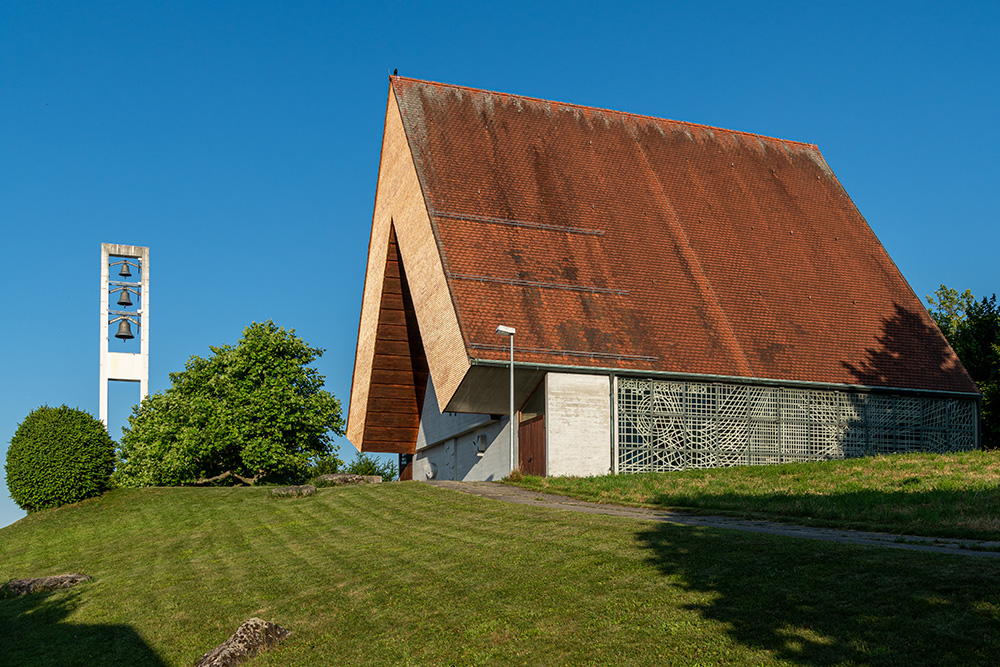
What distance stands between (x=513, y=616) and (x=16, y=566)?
575 inches

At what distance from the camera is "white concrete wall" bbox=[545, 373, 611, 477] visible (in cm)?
2677

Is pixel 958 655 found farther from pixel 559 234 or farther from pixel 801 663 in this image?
pixel 559 234

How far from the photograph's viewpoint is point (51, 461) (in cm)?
2761

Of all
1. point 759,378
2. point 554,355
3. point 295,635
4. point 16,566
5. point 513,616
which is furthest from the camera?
point 759,378

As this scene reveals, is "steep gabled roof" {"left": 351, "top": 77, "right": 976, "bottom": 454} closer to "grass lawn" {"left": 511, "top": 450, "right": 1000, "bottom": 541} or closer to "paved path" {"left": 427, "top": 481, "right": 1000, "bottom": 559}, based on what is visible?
"paved path" {"left": 427, "top": 481, "right": 1000, "bottom": 559}

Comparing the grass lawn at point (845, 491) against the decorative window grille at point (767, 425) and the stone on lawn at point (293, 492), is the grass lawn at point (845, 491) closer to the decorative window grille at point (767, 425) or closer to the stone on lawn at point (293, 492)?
the decorative window grille at point (767, 425)

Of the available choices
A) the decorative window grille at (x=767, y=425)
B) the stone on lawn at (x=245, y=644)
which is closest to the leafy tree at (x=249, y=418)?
the decorative window grille at (x=767, y=425)

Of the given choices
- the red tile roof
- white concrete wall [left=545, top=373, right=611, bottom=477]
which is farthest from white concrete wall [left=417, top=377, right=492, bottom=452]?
the red tile roof

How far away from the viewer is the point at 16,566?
2066 cm

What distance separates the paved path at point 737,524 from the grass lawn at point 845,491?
24.1 inches

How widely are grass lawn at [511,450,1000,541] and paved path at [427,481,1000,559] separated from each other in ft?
2.01

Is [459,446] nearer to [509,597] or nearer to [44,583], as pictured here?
[44,583]

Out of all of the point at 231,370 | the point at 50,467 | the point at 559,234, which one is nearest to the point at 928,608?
the point at 559,234

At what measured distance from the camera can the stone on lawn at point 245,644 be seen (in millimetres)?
10898
